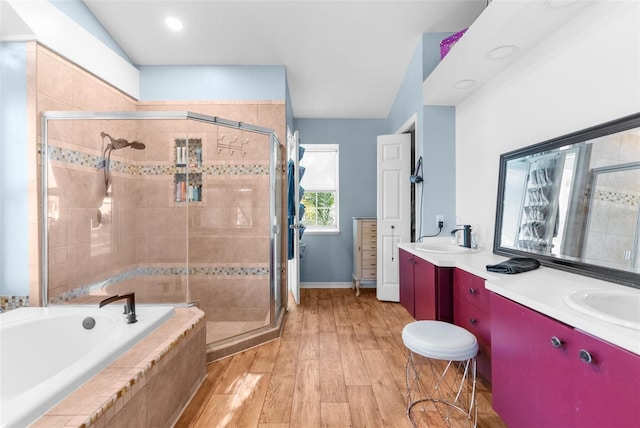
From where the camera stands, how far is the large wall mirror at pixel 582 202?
122 centimetres

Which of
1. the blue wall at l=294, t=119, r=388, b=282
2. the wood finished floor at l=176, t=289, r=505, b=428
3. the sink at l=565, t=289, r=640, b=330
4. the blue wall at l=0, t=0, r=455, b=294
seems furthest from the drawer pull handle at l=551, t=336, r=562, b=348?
the blue wall at l=294, t=119, r=388, b=282

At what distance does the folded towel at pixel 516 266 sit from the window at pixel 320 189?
3127 mm

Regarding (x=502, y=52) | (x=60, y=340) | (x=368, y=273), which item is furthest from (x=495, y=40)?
(x=60, y=340)

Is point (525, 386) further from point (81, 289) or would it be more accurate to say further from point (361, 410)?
point (81, 289)

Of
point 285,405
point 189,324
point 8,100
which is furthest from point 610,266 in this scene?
point 8,100

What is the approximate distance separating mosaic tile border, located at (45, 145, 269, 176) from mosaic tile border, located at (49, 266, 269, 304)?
84cm

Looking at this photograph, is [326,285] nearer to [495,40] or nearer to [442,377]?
[442,377]

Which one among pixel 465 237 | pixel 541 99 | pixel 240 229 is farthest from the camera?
pixel 240 229

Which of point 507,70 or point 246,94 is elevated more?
point 246,94

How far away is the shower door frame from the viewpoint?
2061 mm

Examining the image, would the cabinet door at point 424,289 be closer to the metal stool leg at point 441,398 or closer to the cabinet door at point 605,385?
the metal stool leg at point 441,398

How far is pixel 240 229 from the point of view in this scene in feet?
9.57

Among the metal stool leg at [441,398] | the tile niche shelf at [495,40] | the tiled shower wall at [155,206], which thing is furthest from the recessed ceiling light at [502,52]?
the tiled shower wall at [155,206]

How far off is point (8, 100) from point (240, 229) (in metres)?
1.85
